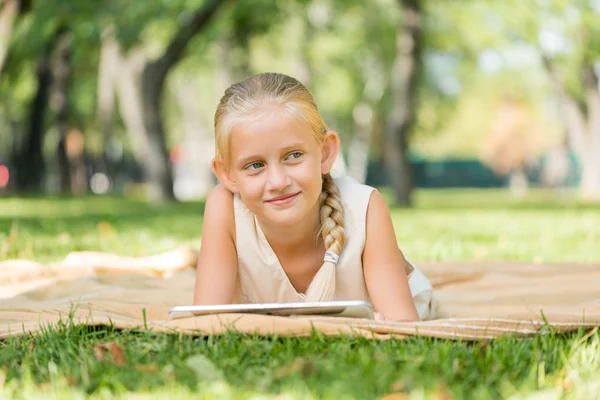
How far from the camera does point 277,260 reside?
3.32 meters

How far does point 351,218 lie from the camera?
3.29 meters

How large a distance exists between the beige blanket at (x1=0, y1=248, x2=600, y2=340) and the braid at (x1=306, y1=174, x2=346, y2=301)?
0.39 m

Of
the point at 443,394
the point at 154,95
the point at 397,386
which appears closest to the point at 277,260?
the point at 397,386

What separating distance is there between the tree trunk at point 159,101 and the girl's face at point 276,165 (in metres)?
10.5

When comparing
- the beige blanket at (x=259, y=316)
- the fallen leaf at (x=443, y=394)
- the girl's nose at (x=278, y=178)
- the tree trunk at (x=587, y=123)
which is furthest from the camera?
the tree trunk at (x=587, y=123)

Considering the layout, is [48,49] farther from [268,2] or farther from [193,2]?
[193,2]

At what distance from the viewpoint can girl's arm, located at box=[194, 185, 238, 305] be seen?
322 cm

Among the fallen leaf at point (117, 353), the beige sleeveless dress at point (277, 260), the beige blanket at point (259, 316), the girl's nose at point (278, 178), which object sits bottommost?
the beige blanket at point (259, 316)

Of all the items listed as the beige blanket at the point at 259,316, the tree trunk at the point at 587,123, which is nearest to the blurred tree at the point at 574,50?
the tree trunk at the point at 587,123

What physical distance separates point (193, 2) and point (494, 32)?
34.9 ft

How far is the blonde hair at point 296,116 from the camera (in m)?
3.02

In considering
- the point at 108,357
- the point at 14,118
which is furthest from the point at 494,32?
the point at 14,118

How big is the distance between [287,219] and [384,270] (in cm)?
46

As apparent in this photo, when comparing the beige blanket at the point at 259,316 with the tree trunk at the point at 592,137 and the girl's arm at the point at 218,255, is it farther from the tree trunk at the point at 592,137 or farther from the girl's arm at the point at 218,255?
the tree trunk at the point at 592,137
